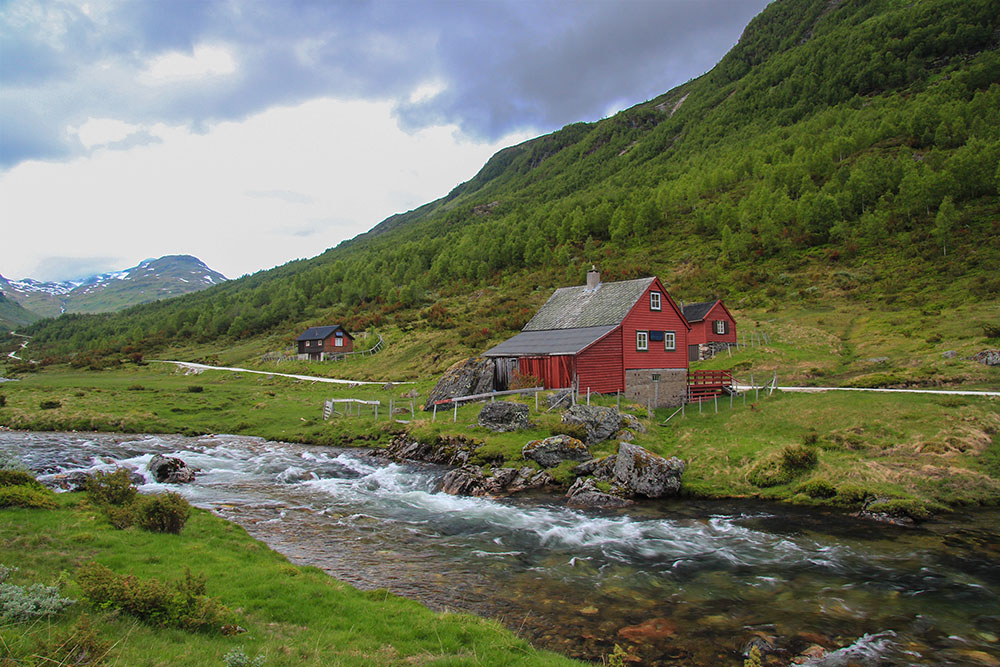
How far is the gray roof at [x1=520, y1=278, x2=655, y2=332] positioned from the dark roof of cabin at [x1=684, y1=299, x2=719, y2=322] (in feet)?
70.8

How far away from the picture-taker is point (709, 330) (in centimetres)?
6475

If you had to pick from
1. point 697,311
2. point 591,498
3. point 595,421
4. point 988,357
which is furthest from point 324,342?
point 988,357

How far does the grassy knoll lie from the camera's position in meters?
7.64

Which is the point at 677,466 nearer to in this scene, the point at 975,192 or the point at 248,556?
the point at 248,556

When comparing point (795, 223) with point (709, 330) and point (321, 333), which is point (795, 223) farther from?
point (321, 333)

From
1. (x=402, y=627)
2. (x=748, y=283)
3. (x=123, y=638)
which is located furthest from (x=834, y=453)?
(x=748, y=283)

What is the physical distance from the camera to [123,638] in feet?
25.2

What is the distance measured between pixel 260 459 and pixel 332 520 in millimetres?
13061

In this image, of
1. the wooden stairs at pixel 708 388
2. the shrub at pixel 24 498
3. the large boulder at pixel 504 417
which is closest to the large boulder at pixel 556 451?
the large boulder at pixel 504 417

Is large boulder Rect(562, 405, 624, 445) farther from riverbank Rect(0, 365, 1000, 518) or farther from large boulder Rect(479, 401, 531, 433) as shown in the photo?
large boulder Rect(479, 401, 531, 433)

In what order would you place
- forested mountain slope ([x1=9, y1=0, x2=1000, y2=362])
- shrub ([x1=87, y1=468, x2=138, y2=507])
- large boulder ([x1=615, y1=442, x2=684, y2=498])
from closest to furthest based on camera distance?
shrub ([x1=87, y1=468, x2=138, y2=507]) → large boulder ([x1=615, y1=442, x2=684, y2=498]) → forested mountain slope ([x1=9, y1=0, x2=1000, y2=362])

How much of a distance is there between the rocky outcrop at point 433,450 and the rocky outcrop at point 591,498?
6.98 m

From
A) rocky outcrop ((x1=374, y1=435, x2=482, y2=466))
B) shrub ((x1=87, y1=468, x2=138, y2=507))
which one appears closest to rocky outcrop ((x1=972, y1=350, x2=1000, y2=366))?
rocky outcrop ((x1=374, y1=435, x2=482, y2=466))

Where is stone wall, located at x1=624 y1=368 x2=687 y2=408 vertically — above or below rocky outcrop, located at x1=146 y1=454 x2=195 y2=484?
above
